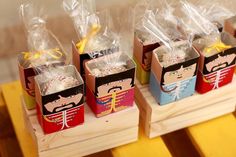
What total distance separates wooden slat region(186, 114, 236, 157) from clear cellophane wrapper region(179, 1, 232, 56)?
16 cm

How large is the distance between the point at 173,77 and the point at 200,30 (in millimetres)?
128

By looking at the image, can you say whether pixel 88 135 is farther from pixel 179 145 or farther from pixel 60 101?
pixel 179 145

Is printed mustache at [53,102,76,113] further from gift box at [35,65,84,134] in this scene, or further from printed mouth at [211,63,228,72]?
printed mouth at [211,63,228,72]

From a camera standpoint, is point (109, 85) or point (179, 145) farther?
point (179, 145)

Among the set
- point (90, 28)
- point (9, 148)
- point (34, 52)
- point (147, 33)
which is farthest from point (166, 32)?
point (9, 148)

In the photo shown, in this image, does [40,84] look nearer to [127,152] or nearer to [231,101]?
[127,152]

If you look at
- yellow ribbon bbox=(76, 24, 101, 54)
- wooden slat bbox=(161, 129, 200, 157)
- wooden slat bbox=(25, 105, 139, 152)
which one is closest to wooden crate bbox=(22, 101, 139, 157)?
wooden slat bbox=(25, 105, 139, 152)

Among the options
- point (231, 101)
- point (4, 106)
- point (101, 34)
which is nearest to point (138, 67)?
point (101, 34)

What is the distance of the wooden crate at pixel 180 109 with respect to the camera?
851mm

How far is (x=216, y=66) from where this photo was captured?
84 centimetres

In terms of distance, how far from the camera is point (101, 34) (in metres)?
0.86

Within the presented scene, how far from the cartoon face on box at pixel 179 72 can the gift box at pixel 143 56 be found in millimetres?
63

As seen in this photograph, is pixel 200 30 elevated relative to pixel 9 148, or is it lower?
elevated

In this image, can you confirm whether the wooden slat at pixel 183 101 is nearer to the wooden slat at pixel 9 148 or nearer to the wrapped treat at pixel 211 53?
the wrapped treat at pixel 211 53
